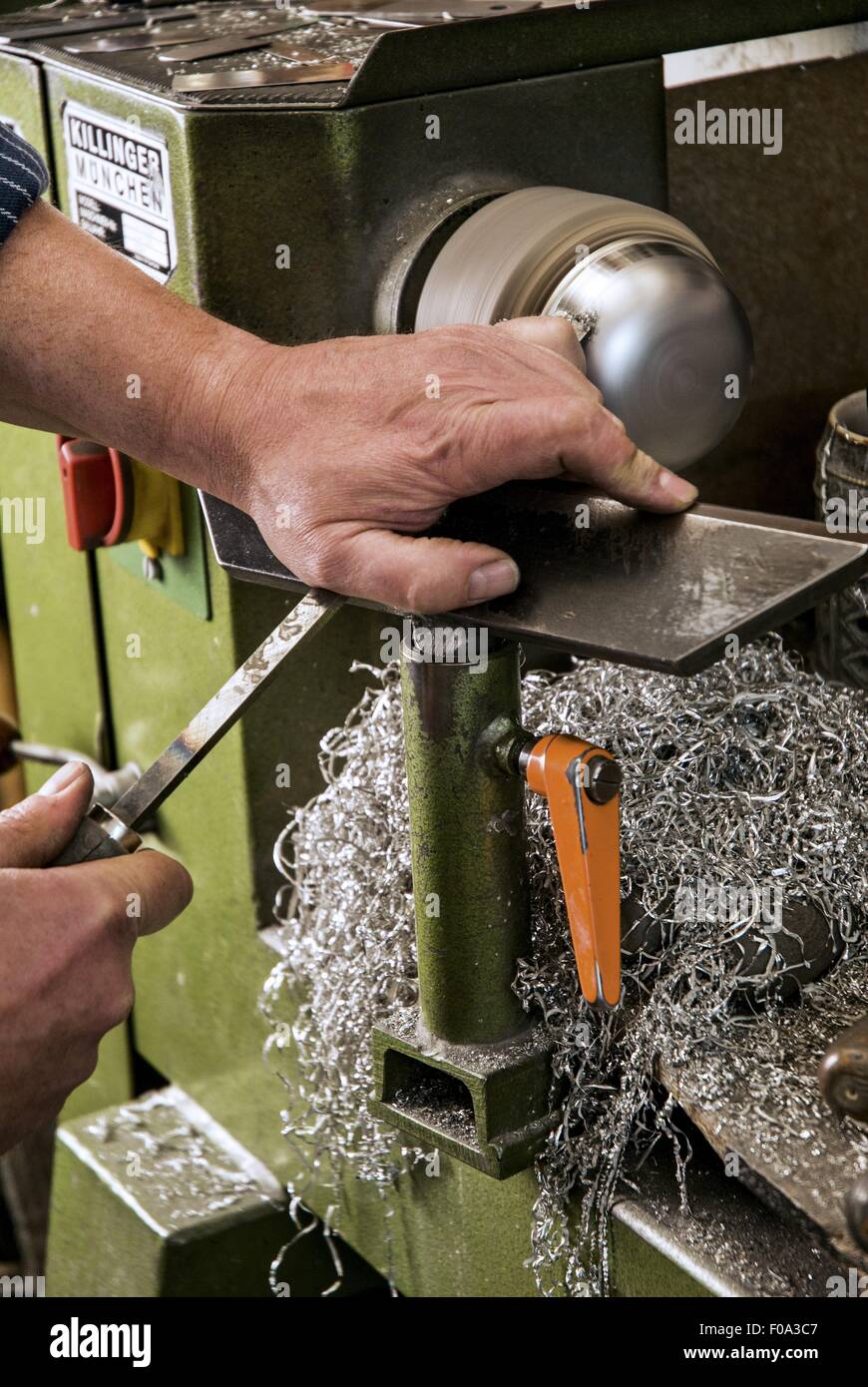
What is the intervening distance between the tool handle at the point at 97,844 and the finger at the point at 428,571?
211 mm

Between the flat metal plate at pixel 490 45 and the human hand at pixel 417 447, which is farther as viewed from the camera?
the flat metal plate at pixel 490 45

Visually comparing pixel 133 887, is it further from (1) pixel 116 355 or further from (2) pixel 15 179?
(2) pixel 15 179

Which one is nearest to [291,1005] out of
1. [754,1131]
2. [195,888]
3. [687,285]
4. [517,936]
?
[195,888]

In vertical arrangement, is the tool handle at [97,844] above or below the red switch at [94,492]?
below

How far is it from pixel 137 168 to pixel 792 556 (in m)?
0.56

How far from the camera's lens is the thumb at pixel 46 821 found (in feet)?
2.92

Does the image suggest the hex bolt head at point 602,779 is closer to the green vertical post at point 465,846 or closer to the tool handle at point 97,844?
the green vertical post at point 465,846

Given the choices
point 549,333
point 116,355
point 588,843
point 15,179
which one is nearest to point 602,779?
point 588,843

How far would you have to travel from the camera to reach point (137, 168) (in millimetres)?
1073

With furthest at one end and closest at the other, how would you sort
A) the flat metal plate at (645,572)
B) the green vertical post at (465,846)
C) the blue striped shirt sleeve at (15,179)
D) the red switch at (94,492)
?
the red switch at (94,492) < the blue striped shirt sleeve at (15,179) < the green vertical post at (465,846) < the flat metal plate at (645,572)

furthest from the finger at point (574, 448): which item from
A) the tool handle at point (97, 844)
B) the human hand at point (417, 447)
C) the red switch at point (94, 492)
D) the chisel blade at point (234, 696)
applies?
the red switch at point (94, 492)

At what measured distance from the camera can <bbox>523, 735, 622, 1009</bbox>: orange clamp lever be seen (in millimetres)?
800

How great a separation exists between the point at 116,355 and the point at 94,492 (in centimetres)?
22

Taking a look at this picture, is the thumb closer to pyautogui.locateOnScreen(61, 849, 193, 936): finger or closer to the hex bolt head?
pyautogui.locateOnScreen(61, 849, 193, 936): finger
